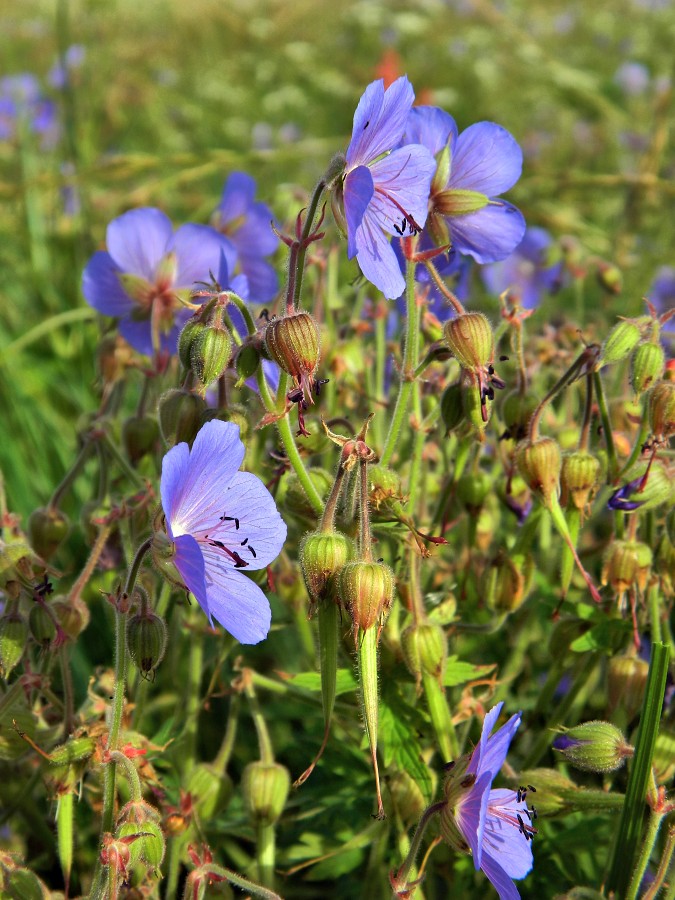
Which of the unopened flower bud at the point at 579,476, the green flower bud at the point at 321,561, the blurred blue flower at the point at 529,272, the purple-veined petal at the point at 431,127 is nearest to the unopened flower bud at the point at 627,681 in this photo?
the unopened flower bud at the point at 579,476

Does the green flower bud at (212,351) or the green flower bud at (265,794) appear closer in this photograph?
the green flower bud at (212,351)

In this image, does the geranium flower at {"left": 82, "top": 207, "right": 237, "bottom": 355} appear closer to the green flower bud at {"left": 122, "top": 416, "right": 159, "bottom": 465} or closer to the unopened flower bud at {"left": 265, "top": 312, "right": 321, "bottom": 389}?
the green flower bud at {"left": 122, "top": 416, "right": 159, "bottom": 465}

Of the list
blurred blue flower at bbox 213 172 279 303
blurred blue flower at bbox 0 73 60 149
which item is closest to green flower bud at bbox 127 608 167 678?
blurred blue flower at bbox 213 172 279 303

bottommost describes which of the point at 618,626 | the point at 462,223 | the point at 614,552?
the point at 618,626

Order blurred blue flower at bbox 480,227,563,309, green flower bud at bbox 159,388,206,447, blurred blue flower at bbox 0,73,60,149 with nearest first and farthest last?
green flower bud at bbox 159,388,206,447 → blurred blue flower at bbox 480,227,563,309 → blurred blue flower at bbox 0,73,60,149

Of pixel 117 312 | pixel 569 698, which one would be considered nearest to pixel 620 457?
pixel 569 698

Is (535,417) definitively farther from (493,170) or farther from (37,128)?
(37,128)

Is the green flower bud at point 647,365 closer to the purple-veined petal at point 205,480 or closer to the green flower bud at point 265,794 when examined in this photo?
the purple-veined petal at point 205,480
